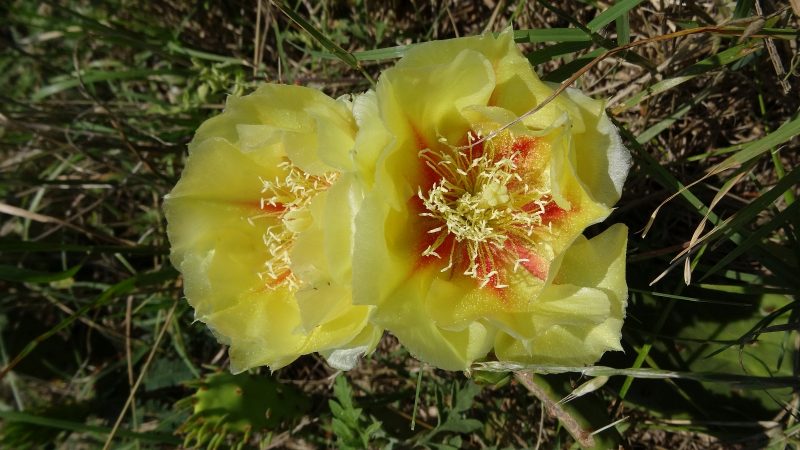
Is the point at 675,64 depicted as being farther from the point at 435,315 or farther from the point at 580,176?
the point at 435,315

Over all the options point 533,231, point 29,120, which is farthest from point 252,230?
point 29,120

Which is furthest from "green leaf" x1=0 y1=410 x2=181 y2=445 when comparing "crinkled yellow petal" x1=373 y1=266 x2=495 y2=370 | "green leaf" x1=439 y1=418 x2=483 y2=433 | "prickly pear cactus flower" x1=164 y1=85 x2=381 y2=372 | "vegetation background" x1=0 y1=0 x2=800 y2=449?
"crinkled yellow petal" x1=373 y1=266 x2=495 y2=370

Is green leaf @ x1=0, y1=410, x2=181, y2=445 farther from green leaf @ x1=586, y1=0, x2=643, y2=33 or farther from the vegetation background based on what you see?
green leaf @ x1=586, y1=0, x2=643, y2=33

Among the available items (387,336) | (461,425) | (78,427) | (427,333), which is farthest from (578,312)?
(78,427)

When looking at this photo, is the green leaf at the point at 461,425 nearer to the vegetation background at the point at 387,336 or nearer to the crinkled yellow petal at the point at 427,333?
the vegetation background at the point at 387,336

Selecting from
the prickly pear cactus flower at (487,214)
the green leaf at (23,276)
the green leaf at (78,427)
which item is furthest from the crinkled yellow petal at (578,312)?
the green leaf at (23,276)

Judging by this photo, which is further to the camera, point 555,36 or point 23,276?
point 23,276

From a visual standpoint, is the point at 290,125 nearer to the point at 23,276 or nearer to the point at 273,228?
the point at 273,228
